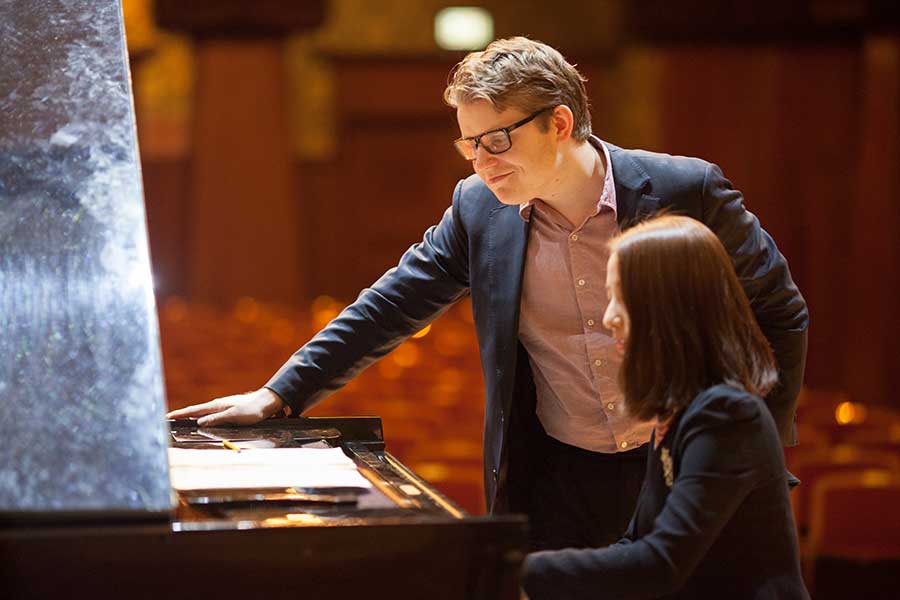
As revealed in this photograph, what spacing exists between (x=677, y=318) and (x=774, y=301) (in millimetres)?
590

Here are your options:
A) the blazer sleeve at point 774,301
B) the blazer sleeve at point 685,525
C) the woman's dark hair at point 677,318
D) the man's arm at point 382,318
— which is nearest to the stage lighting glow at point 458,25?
the man's arm at point 382,318

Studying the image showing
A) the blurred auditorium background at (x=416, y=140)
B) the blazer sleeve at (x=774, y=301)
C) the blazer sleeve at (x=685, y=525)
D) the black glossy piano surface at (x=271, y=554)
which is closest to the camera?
the black glossy piano surface at (x=271, y=554)

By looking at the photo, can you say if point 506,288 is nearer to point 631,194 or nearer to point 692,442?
point 631,194

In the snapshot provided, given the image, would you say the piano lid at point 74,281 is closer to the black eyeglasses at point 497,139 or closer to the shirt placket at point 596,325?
the black eyeglasses at point 497,139

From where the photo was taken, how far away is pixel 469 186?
2404mm

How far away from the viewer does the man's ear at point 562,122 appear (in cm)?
212

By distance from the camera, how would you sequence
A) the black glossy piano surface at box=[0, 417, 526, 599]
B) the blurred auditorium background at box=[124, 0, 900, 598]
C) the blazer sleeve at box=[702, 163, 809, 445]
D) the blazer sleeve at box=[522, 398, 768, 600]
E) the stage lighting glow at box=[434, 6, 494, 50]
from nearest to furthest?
the black glossy piano surface at box=[0, 417, 526, 599]
the blazer sleeve at box=[522, 398, 768, 600]
the blazer sleeve at box=[702, 163, 809, 445]
the blurred auditorium background at box=[124, 0, 900, 598]
the stage lighting glow at box=[434, 6, 494, 50]

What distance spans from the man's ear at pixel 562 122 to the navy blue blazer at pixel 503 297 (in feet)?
0.51

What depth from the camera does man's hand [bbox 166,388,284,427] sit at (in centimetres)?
203

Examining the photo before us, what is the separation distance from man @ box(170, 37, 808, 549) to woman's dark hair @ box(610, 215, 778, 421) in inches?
19.7

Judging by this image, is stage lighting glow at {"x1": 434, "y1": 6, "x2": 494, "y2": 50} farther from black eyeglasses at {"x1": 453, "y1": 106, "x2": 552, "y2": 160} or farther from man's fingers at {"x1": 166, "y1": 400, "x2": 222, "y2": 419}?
man's fingers at {"x1": 166, "y1": 400, "x2": 222, "y2": 419}

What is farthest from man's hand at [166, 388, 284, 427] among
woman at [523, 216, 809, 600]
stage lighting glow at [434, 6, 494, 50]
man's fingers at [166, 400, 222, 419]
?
stage lighting glow at [434, 6, 494, 50]

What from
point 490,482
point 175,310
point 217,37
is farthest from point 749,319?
point 217,37

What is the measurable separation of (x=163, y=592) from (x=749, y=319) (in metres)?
0.85
